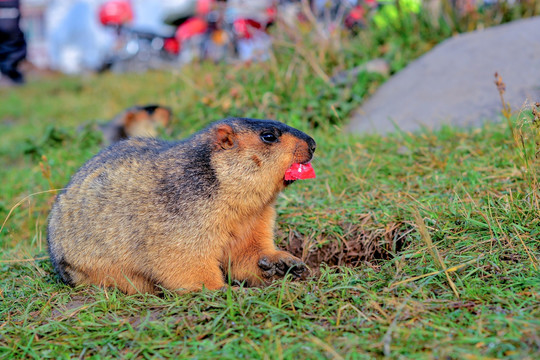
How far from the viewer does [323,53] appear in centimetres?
704

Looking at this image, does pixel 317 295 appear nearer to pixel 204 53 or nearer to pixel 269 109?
pixel 269 109

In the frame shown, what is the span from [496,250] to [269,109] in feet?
12.2

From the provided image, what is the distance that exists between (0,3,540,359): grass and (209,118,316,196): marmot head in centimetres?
62

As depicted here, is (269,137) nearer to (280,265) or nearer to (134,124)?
(280,265)

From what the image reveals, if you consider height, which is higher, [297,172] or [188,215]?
[297,172]

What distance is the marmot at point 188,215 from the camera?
310 cm

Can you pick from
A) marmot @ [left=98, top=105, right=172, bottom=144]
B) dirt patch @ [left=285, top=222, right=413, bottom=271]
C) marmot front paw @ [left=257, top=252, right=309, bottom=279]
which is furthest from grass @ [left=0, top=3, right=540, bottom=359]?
marmot @ [left=98, top=105, right=172, bottom=144]

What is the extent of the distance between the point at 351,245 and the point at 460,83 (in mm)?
3095

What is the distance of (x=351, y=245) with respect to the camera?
3.63 meters

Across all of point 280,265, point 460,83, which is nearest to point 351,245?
point 280,265

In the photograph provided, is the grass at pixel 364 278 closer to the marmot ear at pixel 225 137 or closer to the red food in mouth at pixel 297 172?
the red food in mouth at pixel 297 172

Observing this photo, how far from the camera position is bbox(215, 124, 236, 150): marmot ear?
3.21 metres

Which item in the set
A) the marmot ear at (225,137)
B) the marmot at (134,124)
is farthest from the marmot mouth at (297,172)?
the marmot at (134,124)

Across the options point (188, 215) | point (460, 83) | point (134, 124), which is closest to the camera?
point (188, 215)
